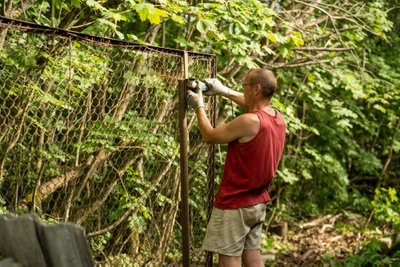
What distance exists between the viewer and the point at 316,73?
863cm

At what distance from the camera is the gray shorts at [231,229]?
420cm

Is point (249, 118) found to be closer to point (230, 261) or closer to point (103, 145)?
point (230, 261)

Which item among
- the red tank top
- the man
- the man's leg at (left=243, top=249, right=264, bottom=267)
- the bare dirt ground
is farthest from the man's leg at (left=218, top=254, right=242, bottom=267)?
the bare dirt ground

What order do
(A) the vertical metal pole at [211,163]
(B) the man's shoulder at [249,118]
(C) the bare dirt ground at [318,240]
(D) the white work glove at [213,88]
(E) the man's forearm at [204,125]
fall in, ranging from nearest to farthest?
1. (B) the man's shoulder at [249,118]
2. (E) the man's forearm at [204,125]
3. (D) the white work glove at [213,88]
4. (A) the vertical metal pole at [211,163]
5. (C) the bare dirt ground at [318,240]

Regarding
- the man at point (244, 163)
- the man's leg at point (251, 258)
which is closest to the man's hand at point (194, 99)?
the man at point (244, 163)

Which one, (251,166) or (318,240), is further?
(318,240)

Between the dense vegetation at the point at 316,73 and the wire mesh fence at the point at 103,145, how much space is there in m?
0.61

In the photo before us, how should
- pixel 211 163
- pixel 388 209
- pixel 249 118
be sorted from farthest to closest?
1. pixel 388 209
2. pixel 211 163
3. pixel 249 118

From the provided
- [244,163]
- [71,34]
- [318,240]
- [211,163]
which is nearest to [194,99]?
[244,163]

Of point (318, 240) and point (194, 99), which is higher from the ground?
point (194, 99)

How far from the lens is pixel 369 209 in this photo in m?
11.1

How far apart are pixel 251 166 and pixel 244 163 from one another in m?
0.05

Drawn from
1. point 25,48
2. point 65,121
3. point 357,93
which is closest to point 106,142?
point 65,121

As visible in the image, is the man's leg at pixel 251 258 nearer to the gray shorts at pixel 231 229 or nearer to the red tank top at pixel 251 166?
the gray shorts at pixel 231 229
